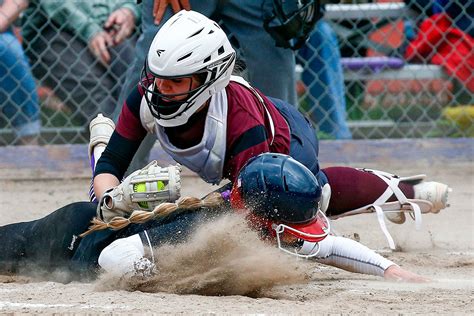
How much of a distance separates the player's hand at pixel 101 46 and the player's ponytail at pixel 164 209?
345 centimetres

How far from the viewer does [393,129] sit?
309 inches

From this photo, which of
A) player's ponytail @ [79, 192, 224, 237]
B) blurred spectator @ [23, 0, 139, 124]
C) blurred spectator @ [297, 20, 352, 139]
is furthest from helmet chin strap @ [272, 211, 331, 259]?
blurred spectator @ [23, 0, 139, 124]

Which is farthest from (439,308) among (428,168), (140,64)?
(428,168)

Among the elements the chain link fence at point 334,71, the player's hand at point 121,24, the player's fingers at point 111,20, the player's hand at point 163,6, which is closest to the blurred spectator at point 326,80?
the chain link fence at point 334,71

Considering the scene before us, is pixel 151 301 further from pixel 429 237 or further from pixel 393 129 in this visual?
pixel 393 129

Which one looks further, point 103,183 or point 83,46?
point 83,46

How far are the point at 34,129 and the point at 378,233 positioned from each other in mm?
2872

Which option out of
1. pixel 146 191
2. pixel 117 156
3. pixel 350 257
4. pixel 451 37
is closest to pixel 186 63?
pixel 146 191

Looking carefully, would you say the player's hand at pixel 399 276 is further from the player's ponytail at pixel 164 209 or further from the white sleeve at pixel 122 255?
the white sleeve at pixel 122 255

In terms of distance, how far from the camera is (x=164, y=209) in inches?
159

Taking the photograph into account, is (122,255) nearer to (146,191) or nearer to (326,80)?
(146,191)

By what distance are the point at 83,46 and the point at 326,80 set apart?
5.70 ft

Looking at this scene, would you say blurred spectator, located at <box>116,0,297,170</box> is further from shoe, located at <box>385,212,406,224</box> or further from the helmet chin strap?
the helmet chin strap

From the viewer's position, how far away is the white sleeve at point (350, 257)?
14.0 ft
